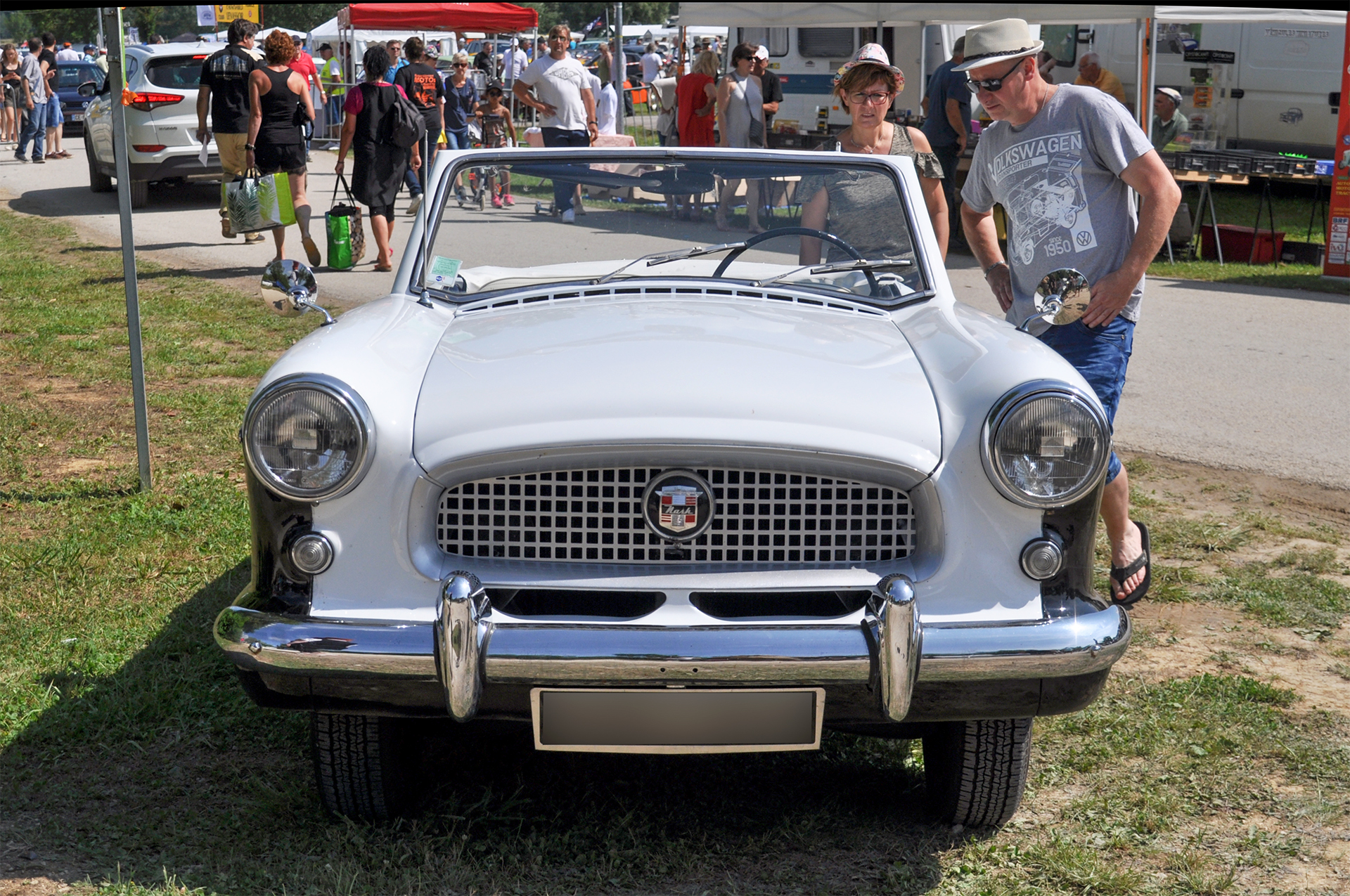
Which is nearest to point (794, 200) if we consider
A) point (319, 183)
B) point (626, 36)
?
point (319, 183)

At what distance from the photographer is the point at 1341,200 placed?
10.6 meters

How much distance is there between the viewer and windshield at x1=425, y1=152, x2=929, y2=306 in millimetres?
3680

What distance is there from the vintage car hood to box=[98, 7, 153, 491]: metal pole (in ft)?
8.43

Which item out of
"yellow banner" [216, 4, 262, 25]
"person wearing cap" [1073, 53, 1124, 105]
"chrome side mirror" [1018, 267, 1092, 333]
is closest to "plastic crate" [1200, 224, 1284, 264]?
"person wearing cap" [1073, 53, 1124, 105]

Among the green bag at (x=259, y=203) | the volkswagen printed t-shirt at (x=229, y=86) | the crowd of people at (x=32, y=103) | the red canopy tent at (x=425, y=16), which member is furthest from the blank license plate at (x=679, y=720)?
the crowd of people at (x=32, y=103)

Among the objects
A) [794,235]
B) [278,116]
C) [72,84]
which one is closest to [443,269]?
[794,235]

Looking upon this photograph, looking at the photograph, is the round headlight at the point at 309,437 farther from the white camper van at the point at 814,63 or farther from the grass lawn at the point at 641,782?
the white camper van at the point at 814,63

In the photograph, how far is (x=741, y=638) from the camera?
248cm

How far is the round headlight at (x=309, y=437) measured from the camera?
2643 mm

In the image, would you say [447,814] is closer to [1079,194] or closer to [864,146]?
[1079,194]

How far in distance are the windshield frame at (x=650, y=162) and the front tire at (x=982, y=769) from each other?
1192 mm

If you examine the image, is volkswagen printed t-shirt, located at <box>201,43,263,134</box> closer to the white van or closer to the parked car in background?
the white van

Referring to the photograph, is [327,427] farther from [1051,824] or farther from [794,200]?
[1051,824]

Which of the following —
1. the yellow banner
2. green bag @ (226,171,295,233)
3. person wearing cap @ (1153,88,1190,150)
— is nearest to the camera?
green bag @ (226,171,295,233)
